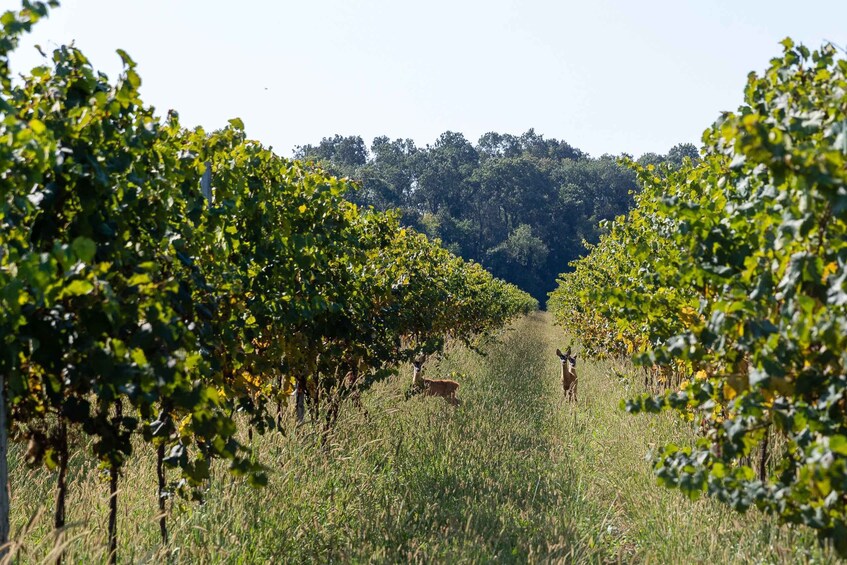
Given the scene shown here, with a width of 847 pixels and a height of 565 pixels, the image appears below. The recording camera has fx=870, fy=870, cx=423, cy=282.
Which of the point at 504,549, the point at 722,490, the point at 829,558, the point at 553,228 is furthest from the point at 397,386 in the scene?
the point at 553,228

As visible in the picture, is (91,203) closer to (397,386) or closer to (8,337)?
(8,337)

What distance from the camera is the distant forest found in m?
90.3

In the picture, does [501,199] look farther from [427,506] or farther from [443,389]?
[427,506]

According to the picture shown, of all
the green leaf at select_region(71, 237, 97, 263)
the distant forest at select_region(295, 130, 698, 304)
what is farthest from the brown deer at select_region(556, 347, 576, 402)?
the distant forest at select_region(295, 130, 698, 304)

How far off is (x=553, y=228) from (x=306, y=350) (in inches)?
3773

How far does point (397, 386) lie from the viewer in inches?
521

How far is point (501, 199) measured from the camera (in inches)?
4154

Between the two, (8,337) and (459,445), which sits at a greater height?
(8,337)

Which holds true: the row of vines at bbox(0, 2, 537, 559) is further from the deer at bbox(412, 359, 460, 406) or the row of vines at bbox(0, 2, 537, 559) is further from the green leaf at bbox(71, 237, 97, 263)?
the deer at bbox(412, 359, 460, 406)

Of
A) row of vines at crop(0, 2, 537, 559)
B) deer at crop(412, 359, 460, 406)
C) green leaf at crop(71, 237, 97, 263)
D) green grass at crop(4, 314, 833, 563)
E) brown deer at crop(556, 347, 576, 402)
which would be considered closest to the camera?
green leaf at crop(71, 237, 97, 263)

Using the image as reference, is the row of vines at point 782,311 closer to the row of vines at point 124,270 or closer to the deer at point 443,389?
the row of vines at point 124,270

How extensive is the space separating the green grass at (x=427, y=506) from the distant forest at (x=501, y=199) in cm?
7685

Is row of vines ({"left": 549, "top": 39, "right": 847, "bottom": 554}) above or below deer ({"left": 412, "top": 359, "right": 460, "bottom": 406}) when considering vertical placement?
above

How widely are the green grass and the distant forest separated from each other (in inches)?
3026
